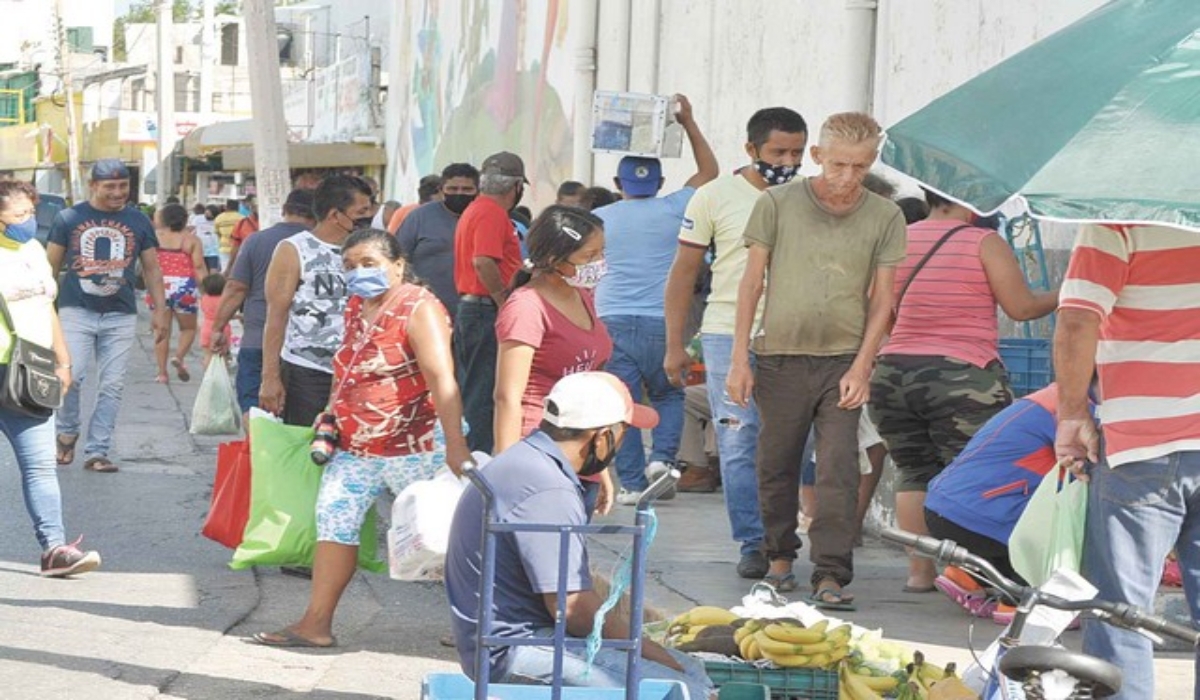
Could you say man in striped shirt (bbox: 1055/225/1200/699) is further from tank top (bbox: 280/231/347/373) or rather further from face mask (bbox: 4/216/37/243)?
face mask (bbox: 4/216/37/243)

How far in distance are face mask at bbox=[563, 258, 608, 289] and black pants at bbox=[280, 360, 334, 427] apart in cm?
227

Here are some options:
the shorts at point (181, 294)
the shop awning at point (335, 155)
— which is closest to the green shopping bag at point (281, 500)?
the shorts at point (181, 294)

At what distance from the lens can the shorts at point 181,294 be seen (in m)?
20.7

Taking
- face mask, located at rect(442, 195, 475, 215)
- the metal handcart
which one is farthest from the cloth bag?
face mask, located at rect(442, 195, 475, 215)

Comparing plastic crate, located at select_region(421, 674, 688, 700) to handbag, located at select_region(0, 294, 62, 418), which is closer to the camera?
plastic crate, located at select_region(421, 674, 688, 700)

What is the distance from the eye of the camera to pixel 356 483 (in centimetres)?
754

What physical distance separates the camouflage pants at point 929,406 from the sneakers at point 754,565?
0.67 metres

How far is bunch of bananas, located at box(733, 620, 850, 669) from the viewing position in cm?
611

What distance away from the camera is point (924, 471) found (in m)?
8.38

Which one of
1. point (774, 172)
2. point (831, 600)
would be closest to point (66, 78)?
point (774, 172)

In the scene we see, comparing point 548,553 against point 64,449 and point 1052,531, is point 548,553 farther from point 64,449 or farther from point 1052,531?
point 64,449

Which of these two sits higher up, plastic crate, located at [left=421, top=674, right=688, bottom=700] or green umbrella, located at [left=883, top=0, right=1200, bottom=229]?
green umbrella, located at [left=883, top=0, right=1200, bottom=229]

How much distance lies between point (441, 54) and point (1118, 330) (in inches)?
908

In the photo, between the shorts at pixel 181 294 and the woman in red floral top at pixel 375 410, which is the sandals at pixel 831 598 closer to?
the woman in red floral top at pixel 375 410
